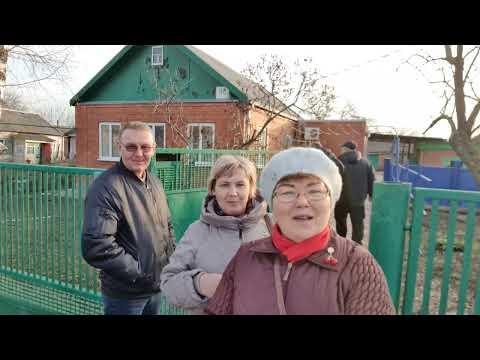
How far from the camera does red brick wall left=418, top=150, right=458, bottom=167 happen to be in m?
28.1

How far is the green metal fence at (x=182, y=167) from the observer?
9.81 feet

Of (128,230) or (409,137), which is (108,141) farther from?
(409,137)

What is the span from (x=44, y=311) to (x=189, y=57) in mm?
11688

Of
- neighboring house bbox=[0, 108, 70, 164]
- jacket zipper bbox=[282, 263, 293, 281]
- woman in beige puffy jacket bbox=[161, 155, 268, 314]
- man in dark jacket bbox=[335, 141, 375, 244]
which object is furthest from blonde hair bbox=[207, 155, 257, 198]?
neighboring house bbox=[0, 108, 70, 164]

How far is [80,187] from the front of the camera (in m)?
3.12

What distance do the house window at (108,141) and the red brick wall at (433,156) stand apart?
81.1 feet

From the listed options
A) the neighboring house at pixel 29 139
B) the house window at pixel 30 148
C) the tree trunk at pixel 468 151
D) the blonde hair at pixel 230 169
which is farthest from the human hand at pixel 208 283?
the house window at pixel 30 148

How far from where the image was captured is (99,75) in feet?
48.0

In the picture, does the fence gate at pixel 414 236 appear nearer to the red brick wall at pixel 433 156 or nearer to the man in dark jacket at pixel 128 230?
the man in dark jacket at pixel 128 230

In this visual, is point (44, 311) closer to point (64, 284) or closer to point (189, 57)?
point (64, 284)

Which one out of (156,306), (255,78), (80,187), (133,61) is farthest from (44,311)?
(133,61)

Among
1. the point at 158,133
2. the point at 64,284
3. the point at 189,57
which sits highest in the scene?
the point at 189,57

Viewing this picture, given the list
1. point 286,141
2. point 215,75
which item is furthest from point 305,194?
point 286,141

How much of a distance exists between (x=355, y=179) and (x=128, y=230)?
451 cm
